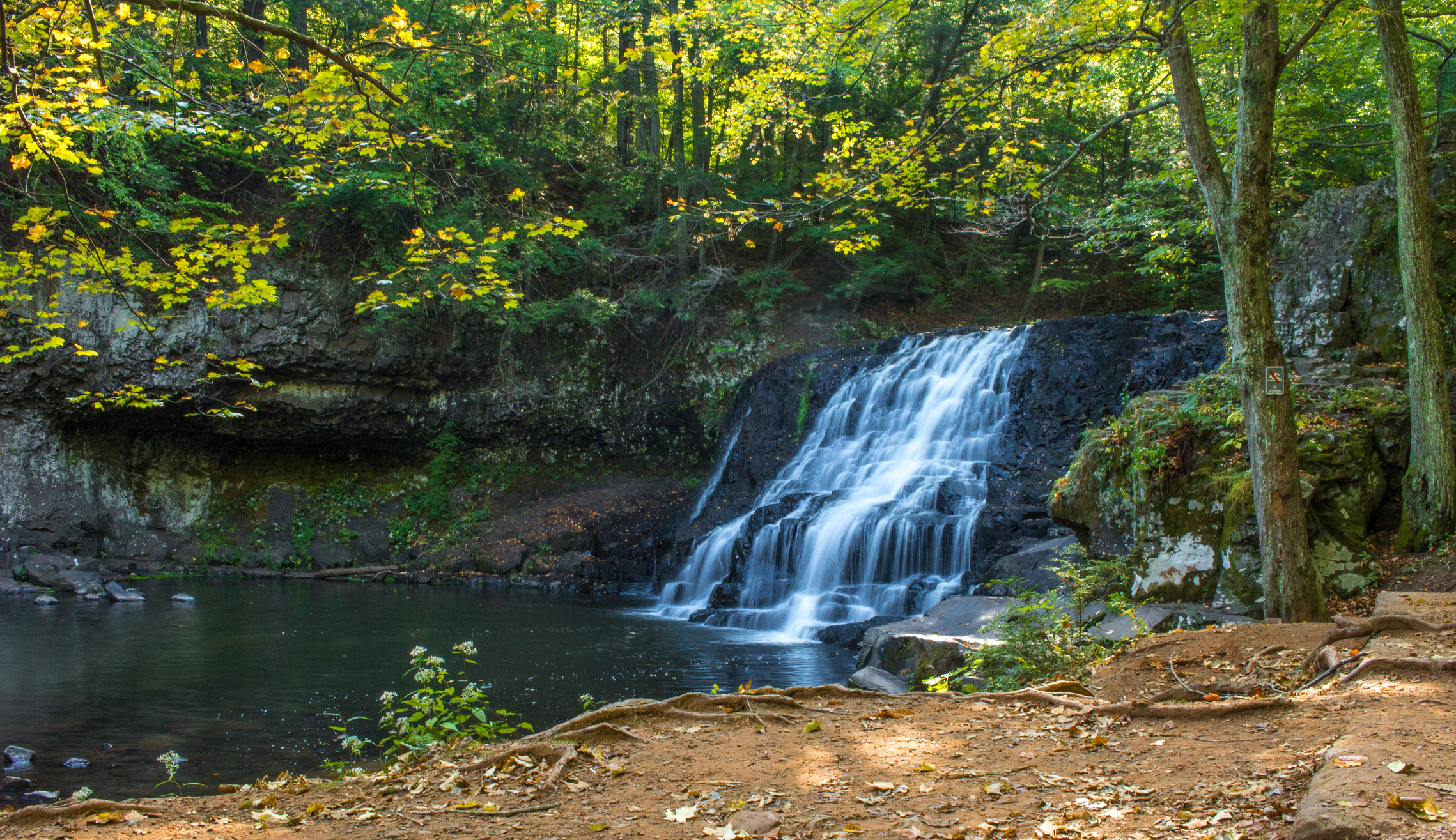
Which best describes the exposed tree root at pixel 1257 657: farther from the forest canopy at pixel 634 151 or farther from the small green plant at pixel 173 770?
the small green plant at pixel 173 770

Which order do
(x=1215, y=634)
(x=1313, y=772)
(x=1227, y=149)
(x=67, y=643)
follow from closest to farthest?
(x=1313, y=772), (x=1215, y=634), (x=67, y=643), (x=1227, y=149)

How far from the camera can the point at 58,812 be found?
371cm

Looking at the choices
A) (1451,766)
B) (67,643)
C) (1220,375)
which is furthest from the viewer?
(67,643)

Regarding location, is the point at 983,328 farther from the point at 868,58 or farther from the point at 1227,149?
the point at 868,58

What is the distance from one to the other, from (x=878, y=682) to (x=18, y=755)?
674 cm

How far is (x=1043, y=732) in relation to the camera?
13.4 ft

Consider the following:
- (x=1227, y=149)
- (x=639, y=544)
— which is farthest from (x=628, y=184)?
(x=1227, y=149)

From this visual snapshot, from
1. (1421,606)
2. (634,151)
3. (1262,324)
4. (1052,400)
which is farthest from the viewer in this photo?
(634,151)

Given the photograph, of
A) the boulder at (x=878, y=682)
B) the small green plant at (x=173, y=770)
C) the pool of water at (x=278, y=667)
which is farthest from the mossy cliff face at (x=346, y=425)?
the small green plant at (x=173, y=770)

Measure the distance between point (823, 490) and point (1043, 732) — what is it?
11.2 m

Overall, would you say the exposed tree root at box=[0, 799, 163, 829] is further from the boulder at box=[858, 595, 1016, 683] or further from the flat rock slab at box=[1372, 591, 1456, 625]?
the flat rock slab at box=[1372, 591, 1456, 625]

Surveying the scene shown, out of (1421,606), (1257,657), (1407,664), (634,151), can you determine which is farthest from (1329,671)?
(634,151)

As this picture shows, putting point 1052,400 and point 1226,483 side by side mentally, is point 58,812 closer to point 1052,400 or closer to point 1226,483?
point 1226,483

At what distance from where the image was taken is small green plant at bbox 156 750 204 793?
15.2ft
